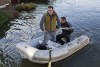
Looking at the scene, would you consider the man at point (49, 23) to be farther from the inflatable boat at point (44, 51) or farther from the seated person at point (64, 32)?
the seated person at point (64, 32)

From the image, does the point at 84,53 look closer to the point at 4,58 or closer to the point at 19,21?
the point at 4,58

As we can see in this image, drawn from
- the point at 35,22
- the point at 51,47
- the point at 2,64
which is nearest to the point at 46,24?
the point at 51,47

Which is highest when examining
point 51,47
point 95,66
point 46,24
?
point 46,24

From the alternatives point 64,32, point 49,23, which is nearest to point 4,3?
point 64,32

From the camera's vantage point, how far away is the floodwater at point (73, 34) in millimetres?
12602

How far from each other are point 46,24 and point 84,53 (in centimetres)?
282

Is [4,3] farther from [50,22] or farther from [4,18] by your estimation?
[50,22]

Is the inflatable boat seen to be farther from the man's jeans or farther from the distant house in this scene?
the distant house

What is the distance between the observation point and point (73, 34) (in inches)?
665

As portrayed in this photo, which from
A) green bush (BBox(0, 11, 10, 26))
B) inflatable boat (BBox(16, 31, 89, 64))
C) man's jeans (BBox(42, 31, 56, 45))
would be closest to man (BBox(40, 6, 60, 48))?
man's jeans (BBox(42, 31, 56, 45))

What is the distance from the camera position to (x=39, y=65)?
1228cm

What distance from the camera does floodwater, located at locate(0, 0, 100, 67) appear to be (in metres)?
12.6

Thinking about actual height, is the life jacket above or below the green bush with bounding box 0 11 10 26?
above

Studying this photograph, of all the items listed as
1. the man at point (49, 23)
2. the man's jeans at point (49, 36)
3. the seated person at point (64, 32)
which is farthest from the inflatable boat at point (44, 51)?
the seated person at point (64, 32)
